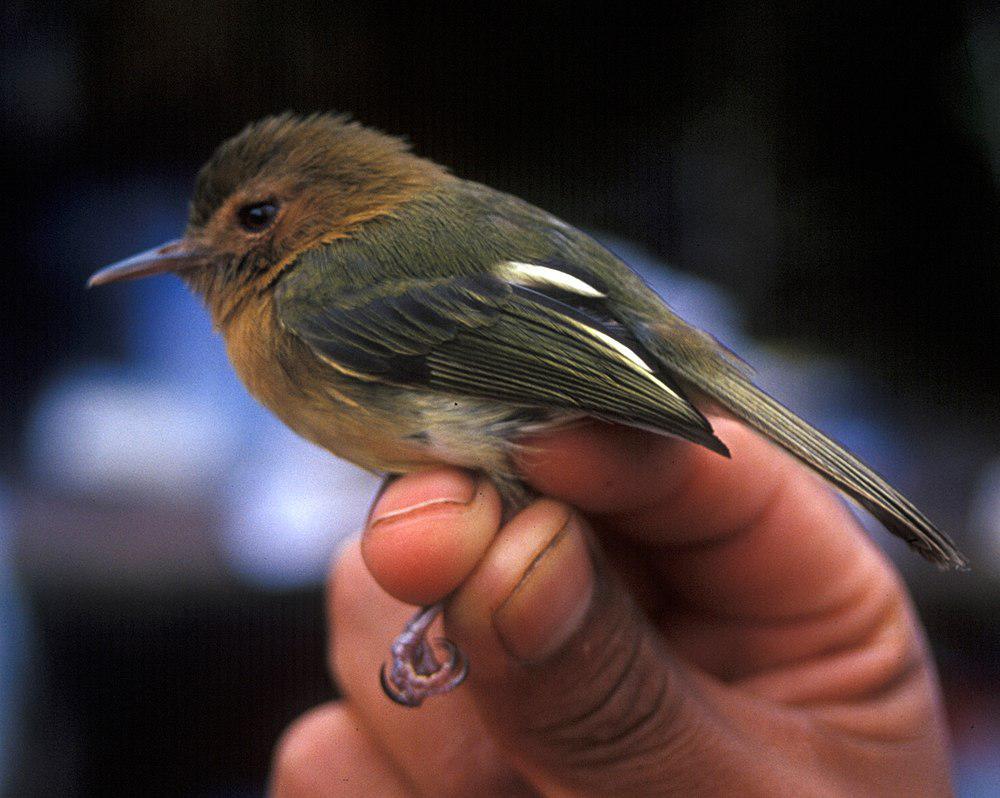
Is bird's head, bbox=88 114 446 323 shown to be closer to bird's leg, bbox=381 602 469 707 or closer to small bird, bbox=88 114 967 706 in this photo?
small bird, bbox=88 114 967 706

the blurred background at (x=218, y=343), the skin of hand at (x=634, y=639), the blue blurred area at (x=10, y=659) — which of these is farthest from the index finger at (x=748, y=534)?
the blue blurred area at (x=10, y=659)

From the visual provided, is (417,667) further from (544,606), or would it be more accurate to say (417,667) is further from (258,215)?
(258,215)

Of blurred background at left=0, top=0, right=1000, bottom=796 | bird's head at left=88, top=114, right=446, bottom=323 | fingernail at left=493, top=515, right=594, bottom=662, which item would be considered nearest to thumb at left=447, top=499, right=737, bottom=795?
fingernail at left=493, top=515, right=594, bottom=662

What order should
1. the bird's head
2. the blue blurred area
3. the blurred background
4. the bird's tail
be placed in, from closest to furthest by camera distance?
the bird's tail → the bird's head → the blurred background → the blue blurred area

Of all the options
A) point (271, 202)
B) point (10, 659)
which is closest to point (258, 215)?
point (271, 202)

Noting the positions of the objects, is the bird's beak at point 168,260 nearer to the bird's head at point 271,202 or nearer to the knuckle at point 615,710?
the bird's head at point 271,202

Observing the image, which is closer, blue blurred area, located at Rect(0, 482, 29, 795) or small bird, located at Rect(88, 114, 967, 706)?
small bird, located at Rect(88, 114, 967, 706)

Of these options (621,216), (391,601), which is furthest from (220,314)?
(621,216)
